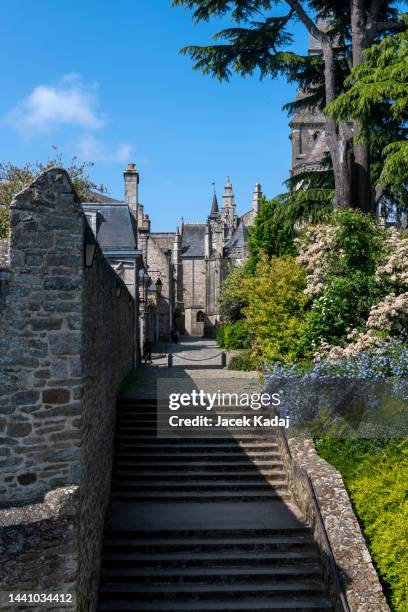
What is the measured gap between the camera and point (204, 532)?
10.1 metres

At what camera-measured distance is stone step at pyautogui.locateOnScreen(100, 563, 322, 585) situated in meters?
9.17

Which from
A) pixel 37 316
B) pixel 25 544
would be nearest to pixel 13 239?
pixel 37 316

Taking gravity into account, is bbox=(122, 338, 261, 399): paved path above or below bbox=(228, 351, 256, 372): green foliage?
below

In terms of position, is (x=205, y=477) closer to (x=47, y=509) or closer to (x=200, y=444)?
(x=200, y=444)

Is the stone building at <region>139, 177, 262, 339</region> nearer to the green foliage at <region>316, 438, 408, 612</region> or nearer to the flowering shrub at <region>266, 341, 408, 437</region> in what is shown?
the flowering shrub at <region>266, 341, 408, 437</region>

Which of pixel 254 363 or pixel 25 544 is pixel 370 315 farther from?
pixel 25 544

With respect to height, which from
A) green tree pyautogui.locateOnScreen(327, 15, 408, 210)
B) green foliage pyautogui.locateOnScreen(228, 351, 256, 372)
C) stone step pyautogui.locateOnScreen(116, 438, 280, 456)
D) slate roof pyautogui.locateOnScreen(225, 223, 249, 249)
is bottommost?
stone step pyautogui.locateOnScreen(116, 438, 280, 456)

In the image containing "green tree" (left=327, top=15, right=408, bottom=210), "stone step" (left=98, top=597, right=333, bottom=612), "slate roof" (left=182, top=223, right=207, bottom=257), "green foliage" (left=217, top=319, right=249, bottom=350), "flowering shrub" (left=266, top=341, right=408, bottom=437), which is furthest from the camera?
"slate roof" (left=182, top=223, right=207, bottom=257)

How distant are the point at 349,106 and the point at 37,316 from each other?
11003 millimetres

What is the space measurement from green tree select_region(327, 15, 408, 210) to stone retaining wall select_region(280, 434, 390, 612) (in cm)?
660

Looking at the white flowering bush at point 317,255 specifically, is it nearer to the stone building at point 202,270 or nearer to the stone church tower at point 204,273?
the stone building at point 202,270

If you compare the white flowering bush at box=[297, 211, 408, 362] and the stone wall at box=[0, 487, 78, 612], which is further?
the white flowering bush at box=[297, 211, 408, 362]

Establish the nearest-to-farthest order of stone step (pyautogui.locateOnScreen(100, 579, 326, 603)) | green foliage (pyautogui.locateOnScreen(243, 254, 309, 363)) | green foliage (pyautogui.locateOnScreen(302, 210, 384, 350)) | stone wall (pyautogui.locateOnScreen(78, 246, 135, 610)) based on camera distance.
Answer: stone wall (pyautogui.locateOnScreen(78, 246, 135, 610))
stone step (pyautogui.locateOnScreen(100, 579, 326, 603))
green foliage (pyautogui.locateOnScreen(302, 210, 384, 350))
green foliage (pyautogui.locateOnScreen(243, 254, 309, 363))

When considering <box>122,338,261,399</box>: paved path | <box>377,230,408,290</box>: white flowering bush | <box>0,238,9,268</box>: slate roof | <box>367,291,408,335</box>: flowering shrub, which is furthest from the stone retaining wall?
<box>0,238,9,268</box>: slate roof
